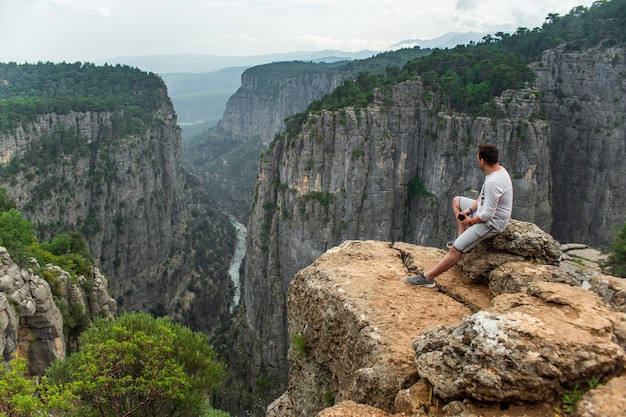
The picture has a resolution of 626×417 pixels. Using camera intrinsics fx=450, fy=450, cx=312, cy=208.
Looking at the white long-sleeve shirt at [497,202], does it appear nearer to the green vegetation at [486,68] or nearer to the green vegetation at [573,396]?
the green vegetation at [573,396]

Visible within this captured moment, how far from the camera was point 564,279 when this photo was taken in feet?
21.9

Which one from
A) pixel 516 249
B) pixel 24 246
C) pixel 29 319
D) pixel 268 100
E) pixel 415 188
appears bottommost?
pixel 415 188

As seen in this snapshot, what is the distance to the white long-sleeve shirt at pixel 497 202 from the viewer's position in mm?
7562

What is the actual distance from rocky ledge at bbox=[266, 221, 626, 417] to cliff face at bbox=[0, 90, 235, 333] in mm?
54787

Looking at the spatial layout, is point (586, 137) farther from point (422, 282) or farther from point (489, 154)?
point (422, 282)

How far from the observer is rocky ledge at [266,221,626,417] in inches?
186

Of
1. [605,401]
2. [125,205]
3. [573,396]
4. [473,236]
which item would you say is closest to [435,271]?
[473,236]

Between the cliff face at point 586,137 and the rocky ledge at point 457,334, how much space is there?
143ft

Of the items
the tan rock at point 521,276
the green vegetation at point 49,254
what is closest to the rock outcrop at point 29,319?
the green vegetation at point 49,254

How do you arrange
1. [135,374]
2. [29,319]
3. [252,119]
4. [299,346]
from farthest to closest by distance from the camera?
[252,119] → [29,319] → [135,374] → [299,346]

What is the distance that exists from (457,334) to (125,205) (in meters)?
72.1

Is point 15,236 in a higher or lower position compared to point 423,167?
lower

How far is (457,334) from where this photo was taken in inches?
217

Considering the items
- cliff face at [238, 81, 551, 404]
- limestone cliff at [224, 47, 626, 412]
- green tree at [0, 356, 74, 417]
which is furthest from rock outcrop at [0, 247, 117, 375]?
limestone cliff at [224, 47, 626, 412]
